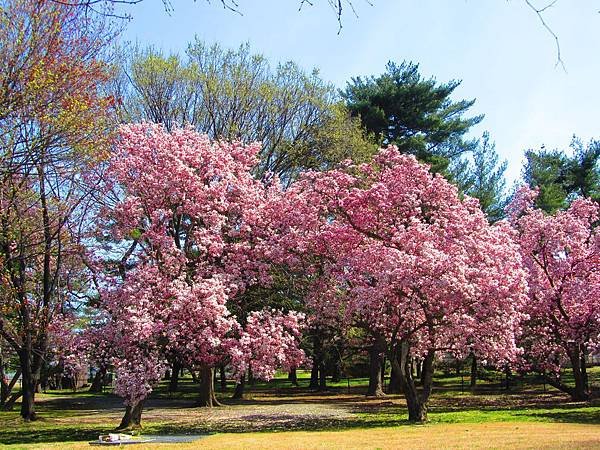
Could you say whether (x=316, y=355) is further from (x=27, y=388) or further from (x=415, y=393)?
(x=415, y=393)

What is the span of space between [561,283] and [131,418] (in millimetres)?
15560

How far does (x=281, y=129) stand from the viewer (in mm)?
28984

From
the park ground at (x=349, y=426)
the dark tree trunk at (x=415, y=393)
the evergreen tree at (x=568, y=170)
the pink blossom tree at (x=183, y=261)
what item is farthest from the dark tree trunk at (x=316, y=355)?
the evergreen tree at (x=568, y=170)

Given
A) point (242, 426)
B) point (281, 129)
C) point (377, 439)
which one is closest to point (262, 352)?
point (242, 426)

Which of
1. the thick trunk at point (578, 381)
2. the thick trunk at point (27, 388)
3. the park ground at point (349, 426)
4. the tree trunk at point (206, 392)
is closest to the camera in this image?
the park ground at point (349, 426)

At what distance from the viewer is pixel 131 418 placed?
56.0ft

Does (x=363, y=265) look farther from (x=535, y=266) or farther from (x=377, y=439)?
(x=535, y=266)

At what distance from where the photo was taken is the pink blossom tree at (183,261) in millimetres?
16656

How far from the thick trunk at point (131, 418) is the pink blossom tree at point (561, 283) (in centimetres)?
1373

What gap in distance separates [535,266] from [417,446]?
13.9 metres

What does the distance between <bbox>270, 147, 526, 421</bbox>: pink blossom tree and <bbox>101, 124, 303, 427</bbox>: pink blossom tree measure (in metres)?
1.57

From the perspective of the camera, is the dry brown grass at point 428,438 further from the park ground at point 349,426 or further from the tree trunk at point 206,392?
the tree trunk at point 206,392

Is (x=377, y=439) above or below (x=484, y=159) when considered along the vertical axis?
below

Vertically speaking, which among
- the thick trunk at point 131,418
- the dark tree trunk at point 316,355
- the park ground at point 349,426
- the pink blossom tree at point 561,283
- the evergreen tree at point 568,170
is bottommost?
the park ground at point 349,426
